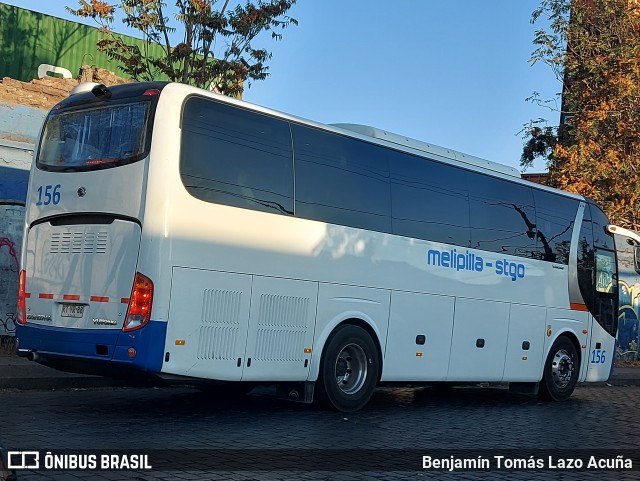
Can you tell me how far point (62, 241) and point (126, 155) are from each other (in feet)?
4.25

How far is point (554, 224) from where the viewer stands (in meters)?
15.0

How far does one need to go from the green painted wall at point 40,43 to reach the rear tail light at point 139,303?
16.1m

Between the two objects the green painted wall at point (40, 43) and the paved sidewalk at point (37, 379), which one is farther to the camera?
the green painted wall at point (40, 43)

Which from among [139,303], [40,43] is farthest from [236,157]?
[40,43]

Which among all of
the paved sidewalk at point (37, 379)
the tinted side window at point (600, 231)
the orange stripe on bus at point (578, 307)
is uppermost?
the tinted side window at point (600, 231)

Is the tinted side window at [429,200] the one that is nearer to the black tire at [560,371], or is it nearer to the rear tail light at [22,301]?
the black tire at [560,371]

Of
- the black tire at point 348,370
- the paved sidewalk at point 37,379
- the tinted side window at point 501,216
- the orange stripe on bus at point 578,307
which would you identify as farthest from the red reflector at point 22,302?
the orange stripe on bus at point 578,307

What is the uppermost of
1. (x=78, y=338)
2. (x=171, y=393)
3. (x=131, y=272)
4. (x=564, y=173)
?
(x=564, y=173)

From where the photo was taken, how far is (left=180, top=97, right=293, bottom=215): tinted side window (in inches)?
363

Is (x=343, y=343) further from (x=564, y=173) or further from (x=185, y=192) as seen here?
(x=564, y=173)

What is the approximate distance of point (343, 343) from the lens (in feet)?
35.9

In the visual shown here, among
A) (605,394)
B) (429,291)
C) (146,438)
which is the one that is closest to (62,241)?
(146,438)

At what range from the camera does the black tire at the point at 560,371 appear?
14852 mm

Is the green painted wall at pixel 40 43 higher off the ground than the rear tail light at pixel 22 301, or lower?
higher
